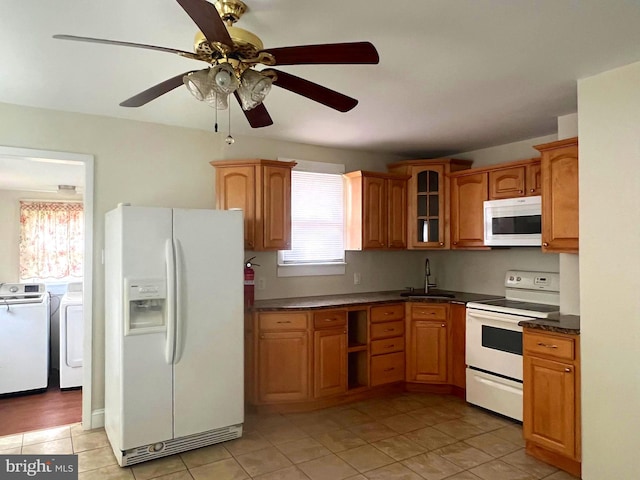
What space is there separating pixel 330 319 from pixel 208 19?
2.88 m

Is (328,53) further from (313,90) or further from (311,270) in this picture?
(311,270)

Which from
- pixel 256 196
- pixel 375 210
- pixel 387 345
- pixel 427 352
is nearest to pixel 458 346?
pixel 427 352

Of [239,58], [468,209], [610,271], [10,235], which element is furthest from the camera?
[10,235]

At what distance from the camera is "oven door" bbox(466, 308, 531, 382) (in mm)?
3434

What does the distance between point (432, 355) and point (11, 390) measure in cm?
418

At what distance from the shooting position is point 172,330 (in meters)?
2.89

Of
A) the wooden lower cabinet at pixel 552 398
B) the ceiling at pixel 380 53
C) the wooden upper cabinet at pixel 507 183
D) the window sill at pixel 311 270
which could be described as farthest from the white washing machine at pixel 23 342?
the wooden upper cabinet at pixel 507 183

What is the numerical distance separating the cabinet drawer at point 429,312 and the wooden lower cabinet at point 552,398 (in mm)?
1157

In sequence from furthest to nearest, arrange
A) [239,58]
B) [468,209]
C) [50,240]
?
[50,240] → [468,209] → [239,58]

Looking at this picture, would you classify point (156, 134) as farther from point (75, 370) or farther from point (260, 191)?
point (75, 370)

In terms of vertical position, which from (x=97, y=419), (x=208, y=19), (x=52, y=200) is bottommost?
(x=97, y=419)

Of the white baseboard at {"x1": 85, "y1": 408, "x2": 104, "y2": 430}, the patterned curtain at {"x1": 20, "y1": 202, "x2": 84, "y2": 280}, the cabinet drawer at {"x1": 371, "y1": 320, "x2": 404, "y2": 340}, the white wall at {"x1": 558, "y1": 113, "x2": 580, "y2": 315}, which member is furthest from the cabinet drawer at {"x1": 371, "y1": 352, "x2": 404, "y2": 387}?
the patterned curtain at {"x1": 20, "y1": 202, "x2": 84, "y2": 280}

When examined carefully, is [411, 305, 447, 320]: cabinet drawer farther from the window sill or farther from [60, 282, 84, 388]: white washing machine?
[60, 282, 84, 388]: white washing machine

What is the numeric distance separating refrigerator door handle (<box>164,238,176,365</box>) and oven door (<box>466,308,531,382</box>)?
8.33 ft
